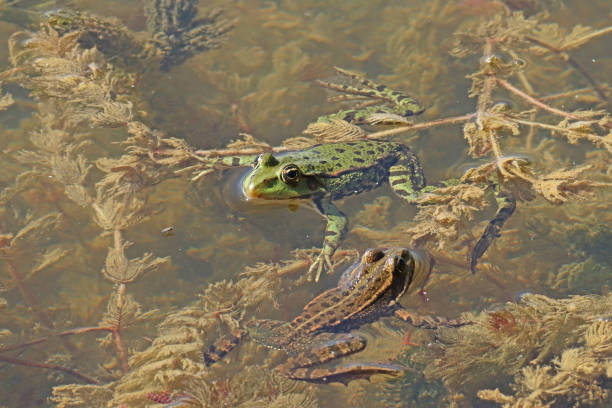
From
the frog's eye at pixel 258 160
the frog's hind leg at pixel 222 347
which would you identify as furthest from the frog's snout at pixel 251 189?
the frog's hind leg at pixel 222 347

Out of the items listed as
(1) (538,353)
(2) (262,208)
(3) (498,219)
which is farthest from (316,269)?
(1) (538,353)

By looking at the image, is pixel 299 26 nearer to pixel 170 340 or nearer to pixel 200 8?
pixel 200 8

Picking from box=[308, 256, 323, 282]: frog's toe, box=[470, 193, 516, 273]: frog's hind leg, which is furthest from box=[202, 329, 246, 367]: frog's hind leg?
box=[470, 193, 516, 273]: frog's hind leg

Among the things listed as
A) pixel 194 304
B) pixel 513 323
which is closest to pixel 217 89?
pixel 194 304

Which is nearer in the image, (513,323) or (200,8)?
(513,323)

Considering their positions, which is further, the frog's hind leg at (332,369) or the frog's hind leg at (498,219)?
the frog's hind leg at (498,219)

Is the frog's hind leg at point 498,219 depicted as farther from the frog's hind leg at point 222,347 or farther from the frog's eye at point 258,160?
the frog's hind leg at point 222,347

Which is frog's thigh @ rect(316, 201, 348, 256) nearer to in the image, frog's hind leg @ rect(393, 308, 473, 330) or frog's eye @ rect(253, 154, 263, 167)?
frog's eye @ rect(253, 154, 263, 167)
